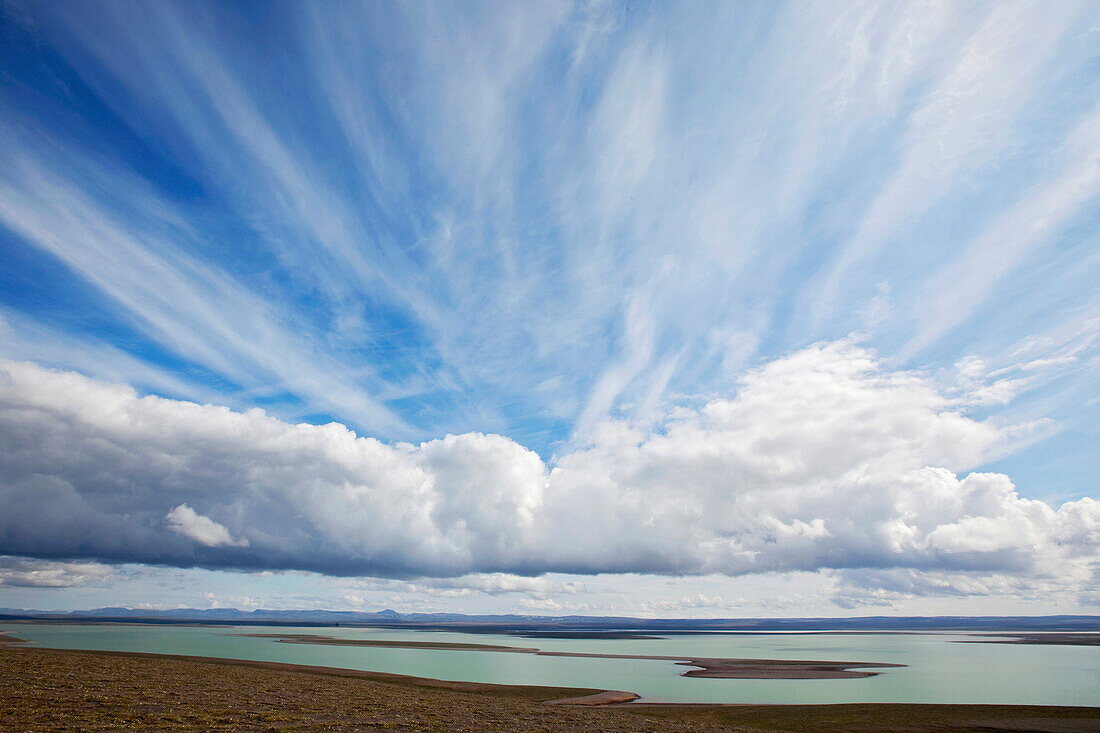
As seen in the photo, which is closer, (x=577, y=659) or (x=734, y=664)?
(x=734, y=664)

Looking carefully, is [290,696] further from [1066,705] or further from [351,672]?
[1066,705]

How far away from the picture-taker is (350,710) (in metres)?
47.2

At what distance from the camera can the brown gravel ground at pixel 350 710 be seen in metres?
38.6

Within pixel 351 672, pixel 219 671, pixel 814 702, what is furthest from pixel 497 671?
pixel 814 702

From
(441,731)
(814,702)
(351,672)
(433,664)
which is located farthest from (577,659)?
(441,731)

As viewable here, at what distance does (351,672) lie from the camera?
295 feet

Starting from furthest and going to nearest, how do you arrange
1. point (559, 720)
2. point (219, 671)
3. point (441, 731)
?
point (219, 671) < point (559, 720) < point (441, 731)

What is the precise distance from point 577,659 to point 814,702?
238 feet

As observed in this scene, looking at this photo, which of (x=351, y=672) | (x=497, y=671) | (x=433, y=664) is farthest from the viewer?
(x=433, y=664)

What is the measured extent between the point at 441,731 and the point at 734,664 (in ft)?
308

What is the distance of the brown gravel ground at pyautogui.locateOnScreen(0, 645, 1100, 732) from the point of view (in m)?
38.6

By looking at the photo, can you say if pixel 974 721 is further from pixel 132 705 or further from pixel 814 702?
pixel 132 705

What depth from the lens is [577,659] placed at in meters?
131

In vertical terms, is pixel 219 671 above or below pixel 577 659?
above
